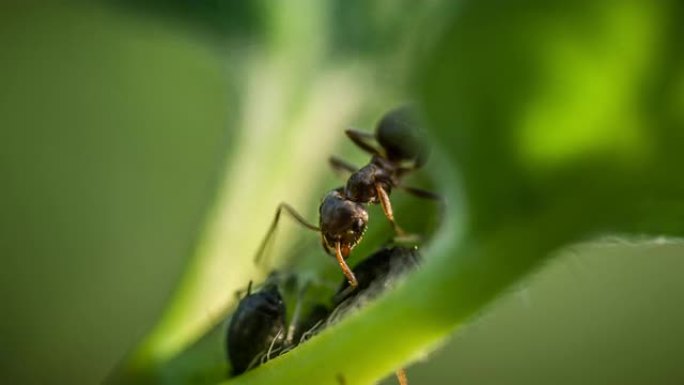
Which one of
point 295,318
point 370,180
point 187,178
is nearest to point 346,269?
point 295,318

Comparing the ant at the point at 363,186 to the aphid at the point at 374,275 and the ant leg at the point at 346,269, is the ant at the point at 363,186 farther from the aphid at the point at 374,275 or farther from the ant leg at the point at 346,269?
the aphid at the point at 374,275

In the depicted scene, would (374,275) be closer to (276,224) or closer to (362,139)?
(276,224)

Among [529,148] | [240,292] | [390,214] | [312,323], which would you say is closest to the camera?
[529,148]

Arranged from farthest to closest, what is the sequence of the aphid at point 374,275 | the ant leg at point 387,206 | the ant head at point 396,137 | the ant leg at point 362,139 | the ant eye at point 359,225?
1. the ant leg at point 362,139
2. the ant eye at point 359,225
3. the ant head at point 396,137
4. the ant leg at point 387,206
5. the aphid at point 374,275

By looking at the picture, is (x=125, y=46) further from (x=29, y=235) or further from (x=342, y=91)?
(x=342, y=91)

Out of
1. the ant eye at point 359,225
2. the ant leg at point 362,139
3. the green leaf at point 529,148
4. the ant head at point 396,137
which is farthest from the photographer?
the ant leg at point 362,139

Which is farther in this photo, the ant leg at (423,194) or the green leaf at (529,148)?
the ant leg at (423,194)

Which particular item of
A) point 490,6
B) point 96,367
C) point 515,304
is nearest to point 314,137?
point 515,304

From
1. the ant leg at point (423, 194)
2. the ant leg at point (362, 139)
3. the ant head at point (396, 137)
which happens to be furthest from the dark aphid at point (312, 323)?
the ant leg at point (362, 139)

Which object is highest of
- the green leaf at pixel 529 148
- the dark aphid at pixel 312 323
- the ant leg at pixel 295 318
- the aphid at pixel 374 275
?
the green leaf at pixel 529 148
